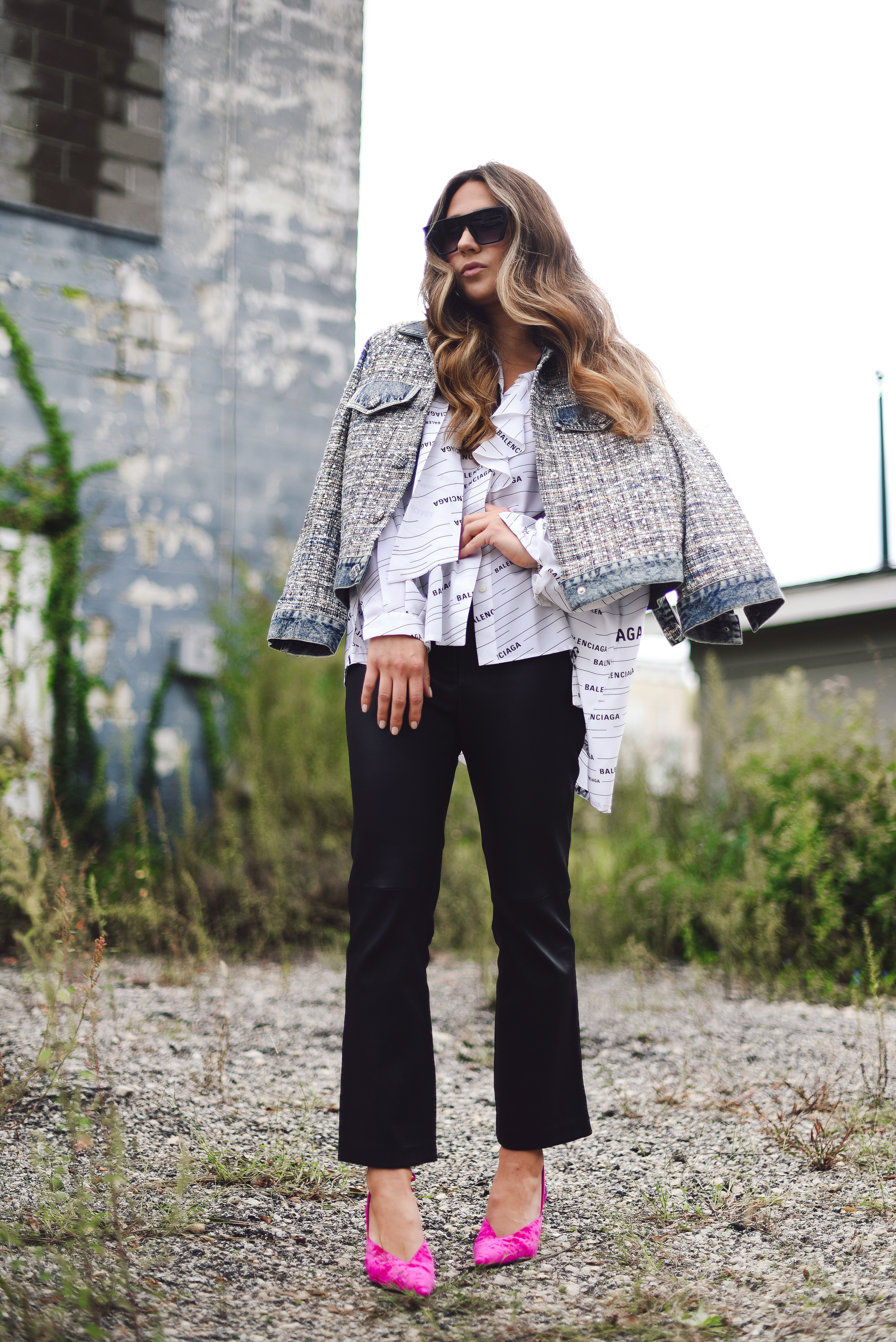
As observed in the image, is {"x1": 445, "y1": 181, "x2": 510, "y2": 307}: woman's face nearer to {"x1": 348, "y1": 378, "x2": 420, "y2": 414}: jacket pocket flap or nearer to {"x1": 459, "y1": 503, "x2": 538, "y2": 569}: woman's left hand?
{"x1": 348, "y1": 378, "x2": 420, "y2": 414}: jacket pocket flap

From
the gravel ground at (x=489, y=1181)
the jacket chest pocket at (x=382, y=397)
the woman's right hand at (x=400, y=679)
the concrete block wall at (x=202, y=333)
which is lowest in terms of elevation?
the gravel ground at (x=489, y=1181)

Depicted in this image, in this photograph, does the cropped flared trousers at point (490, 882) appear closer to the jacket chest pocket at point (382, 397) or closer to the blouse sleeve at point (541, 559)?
the blouse sleeve at point (541, 559)

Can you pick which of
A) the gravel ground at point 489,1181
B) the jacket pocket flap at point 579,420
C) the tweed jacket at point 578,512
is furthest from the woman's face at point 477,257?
the gravel ground at point 489,1181

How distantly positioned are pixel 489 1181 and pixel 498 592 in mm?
1265

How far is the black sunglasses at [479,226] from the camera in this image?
1941mm


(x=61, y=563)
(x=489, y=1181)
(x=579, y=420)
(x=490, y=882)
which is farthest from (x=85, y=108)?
(x=489, y=1181)

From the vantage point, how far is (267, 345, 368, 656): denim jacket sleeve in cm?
194

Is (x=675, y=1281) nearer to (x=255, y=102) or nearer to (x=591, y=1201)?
(x=591, y=1201)

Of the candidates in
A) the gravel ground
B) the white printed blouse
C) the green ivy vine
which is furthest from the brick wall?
the white printed blouse

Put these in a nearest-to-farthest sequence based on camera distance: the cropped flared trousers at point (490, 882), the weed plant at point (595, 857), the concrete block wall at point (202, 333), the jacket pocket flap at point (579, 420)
Answer: the cropped flared trousers at point (490, 882) → the jacket pocket flap at point (579, 420) → the weed plant at point (595, 857) → the concrete block wall at point (202, 333)

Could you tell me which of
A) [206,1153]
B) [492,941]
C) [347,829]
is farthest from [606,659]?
[347,829]

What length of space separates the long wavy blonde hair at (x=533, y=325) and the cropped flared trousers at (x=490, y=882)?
0.45 m

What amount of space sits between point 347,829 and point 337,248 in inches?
135

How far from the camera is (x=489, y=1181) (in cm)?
221
